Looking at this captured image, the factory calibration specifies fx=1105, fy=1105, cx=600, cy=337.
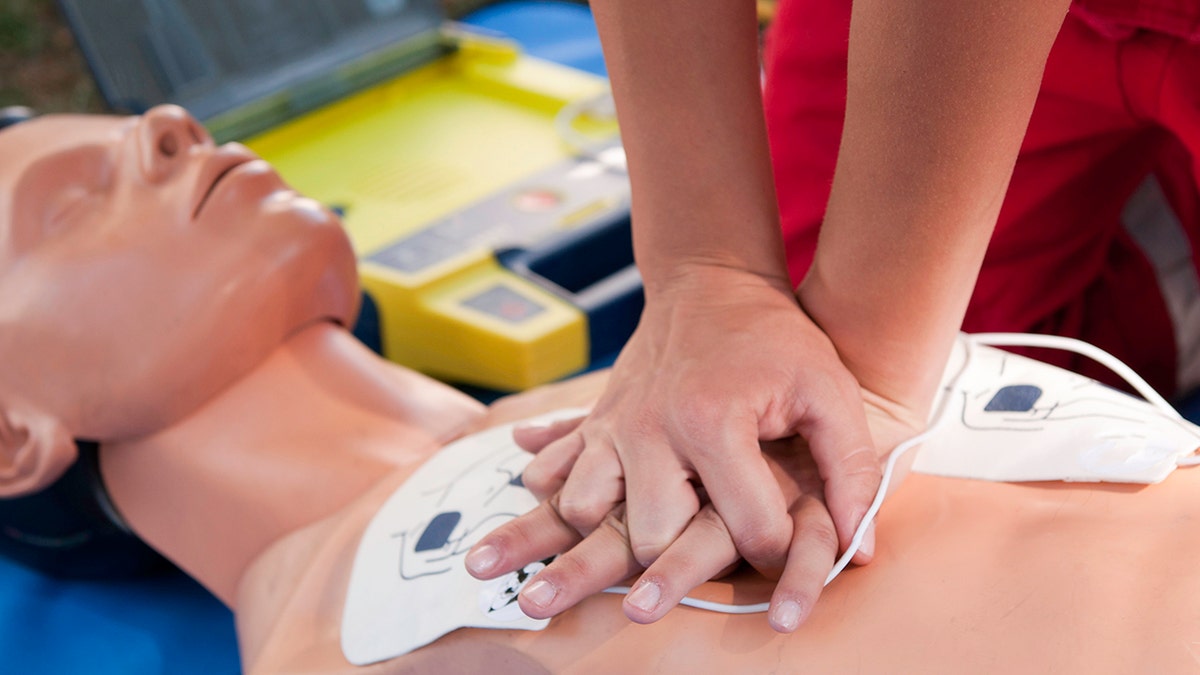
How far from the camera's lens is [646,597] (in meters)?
0.63

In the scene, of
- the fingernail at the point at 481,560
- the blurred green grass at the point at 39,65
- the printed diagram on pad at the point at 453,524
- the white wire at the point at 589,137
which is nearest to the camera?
the fingernail at the point at 481,560

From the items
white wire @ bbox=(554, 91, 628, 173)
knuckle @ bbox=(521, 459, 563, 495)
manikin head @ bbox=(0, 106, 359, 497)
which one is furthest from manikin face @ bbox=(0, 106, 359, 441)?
white wire @ bbox=(554, 91, 628, 173)

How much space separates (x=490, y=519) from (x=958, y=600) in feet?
1.11

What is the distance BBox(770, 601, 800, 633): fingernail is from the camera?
611mm

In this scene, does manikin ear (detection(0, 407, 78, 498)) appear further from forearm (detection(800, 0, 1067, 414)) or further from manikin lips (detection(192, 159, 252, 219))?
forearm (detection(800, 0, 1067, 414))

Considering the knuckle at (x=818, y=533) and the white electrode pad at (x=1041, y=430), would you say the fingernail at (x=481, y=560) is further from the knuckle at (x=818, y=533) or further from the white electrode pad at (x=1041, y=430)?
the white electrode pad at (x=1041, y=430)

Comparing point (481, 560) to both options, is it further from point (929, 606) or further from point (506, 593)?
point (929, 606)

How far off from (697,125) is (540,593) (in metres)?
0.33

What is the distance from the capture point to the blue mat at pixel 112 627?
Answer: 1103 millimetres

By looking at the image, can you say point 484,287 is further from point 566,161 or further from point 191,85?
point 191,85

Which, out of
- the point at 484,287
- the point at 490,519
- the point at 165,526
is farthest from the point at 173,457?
the point at 484,287

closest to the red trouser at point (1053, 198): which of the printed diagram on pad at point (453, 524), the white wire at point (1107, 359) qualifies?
the white wire at point (1107, 359)

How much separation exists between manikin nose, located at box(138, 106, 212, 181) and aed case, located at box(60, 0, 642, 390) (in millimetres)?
440

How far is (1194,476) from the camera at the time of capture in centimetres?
72
